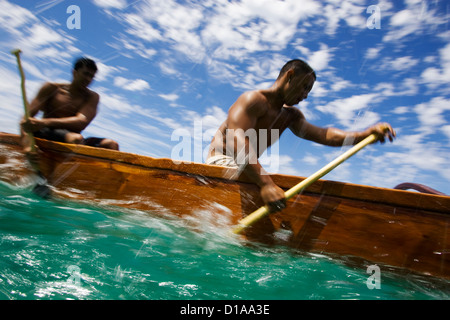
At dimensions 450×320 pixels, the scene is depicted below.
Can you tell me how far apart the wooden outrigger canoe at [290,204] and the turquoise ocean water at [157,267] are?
0.11 metres

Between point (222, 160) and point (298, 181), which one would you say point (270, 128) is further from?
point (298, 181)

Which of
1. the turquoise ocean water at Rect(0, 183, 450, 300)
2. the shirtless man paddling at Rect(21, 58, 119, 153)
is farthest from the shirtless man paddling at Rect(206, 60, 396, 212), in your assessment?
the shirtless man paddling at Rect(21, 58, 119, 153)

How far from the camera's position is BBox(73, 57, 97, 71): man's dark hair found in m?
3.55

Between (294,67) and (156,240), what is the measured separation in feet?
6.23

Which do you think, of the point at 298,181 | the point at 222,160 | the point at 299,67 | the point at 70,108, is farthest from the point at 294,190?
the point at 70,108

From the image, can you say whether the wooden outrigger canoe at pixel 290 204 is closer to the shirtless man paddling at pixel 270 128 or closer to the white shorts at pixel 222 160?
the shirtless man paddling at pixel 270 128

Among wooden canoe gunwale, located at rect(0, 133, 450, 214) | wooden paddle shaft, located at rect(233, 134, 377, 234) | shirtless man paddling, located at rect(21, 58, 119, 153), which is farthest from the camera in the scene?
shirtless man paddling, located at rect(21, 58, 119, 153)

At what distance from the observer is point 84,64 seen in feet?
11.6

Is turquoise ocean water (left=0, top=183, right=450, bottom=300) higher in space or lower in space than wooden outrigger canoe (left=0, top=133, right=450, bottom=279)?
lower

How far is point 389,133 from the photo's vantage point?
2232mm

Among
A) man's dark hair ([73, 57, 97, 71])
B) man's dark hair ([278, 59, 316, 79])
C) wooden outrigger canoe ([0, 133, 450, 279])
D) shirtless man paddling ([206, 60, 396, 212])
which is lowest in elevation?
wooden outrigger canoe ([0, 133, 450, 279])

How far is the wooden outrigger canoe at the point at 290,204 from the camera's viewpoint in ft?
5.51

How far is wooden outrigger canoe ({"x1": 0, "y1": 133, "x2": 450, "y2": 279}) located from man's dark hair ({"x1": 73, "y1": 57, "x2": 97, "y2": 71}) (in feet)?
4.30

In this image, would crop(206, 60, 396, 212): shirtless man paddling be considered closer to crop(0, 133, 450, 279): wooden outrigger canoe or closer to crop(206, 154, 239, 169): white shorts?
crop(206, 154, 239, 169): white shorts
